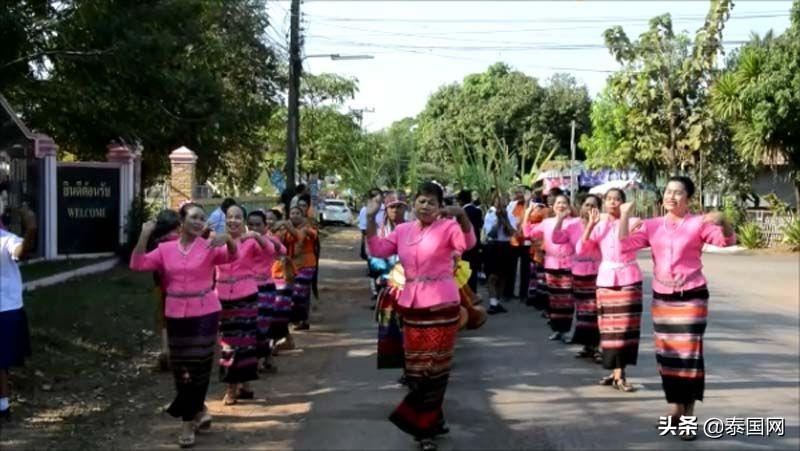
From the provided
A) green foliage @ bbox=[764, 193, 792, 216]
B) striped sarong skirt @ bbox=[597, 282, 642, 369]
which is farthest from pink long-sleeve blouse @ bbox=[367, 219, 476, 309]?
green foliage @ bbox=[764, 193, 792, 216]

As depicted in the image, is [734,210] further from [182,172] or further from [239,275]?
[239,275]

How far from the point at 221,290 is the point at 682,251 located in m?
3.66

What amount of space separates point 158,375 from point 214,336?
2.86 m

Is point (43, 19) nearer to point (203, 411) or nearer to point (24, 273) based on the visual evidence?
point (24, 273)

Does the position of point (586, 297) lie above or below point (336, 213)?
above

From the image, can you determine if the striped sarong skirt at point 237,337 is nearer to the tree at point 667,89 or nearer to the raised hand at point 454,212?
the raised hand at point 454,212

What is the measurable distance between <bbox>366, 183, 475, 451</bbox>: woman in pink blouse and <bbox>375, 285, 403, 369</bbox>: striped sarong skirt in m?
0.96

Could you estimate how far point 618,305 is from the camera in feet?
25.8

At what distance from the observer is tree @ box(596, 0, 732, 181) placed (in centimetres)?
3178

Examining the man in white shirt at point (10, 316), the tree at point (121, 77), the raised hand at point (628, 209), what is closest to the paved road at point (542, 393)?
the raised hand at point (628, 209)

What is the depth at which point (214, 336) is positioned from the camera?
6.52m

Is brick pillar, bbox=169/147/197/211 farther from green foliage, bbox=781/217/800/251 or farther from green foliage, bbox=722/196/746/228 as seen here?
green foliage, bbox=722/196/746/228

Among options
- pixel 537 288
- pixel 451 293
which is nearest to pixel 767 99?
pixel 537 288

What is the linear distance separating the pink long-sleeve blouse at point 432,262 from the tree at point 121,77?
6.22 metres
